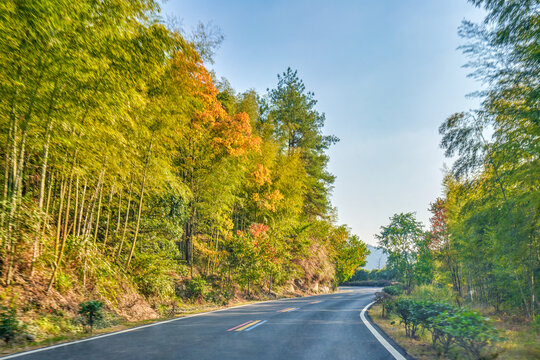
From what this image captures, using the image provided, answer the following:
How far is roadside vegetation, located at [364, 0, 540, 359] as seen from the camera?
15.0 ft

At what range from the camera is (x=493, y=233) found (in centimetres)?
1209

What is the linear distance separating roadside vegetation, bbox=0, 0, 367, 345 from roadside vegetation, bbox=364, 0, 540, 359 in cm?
666

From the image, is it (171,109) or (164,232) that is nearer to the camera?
(171,109)

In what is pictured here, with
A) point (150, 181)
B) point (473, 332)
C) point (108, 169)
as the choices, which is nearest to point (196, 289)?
point (150, 181)

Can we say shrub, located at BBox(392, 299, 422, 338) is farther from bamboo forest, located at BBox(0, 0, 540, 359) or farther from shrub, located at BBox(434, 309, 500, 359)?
shrub, located at BBox(434, 309, 500, 359)

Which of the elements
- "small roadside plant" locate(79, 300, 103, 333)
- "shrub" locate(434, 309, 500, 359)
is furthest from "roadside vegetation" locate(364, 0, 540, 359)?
"small roadside plant" locate(79, 300, 103, 333)

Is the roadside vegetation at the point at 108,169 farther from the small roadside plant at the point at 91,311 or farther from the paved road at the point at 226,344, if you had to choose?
the paved road at the point at 226,344

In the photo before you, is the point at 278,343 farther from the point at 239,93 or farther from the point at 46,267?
the point at 239,93

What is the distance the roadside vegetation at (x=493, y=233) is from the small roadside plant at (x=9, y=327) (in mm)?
6524

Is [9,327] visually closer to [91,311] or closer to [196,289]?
[91,311]

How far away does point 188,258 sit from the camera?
13773mm

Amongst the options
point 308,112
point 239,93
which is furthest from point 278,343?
point 308,112

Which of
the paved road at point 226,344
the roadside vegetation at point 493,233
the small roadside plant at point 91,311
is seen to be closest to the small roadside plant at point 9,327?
the paved road at point 226,344

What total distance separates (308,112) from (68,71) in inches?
1029
